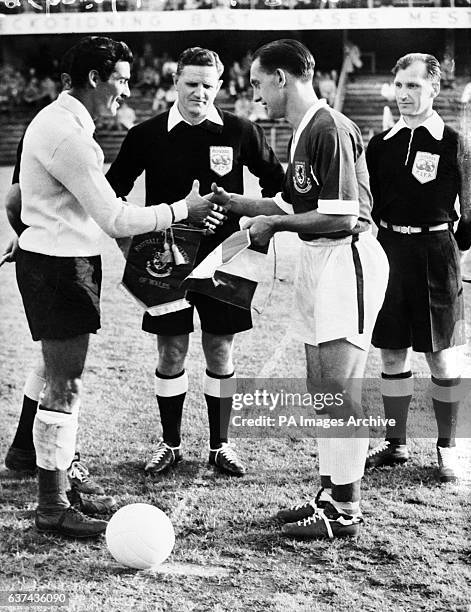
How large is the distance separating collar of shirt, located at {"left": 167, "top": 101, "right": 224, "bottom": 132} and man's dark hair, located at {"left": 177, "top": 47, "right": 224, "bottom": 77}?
237 millimetres

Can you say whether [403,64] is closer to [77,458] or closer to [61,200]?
[61,200]

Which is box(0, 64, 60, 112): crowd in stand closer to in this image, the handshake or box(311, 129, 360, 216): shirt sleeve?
the handshake

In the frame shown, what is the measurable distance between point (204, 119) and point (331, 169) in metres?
0.95

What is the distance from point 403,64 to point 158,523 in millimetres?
2138

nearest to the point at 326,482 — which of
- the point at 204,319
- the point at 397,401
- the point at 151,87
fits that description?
the point at 397,401

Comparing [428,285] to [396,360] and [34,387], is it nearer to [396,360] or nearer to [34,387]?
[396,360]

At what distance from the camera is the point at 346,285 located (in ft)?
10.0

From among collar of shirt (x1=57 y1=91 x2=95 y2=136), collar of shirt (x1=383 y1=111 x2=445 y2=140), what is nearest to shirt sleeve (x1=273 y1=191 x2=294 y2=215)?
collar of shirt (x1=383 y1=111 x2=445 y2=140)

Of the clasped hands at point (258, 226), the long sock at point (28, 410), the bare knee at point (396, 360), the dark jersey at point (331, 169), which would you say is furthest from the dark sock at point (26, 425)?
the bare knee at point (396, 360)

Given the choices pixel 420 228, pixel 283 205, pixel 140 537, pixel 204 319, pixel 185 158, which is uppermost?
pixel 185 158

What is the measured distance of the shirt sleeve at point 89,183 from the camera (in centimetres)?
285

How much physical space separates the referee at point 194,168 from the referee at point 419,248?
0.55 meters

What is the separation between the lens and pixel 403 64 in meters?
3.40

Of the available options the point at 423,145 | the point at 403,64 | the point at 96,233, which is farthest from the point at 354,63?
the point at 96,233
